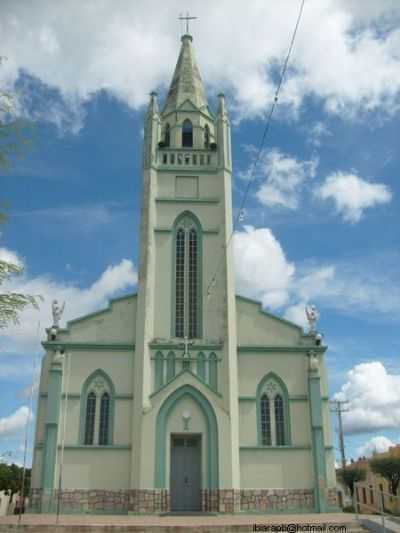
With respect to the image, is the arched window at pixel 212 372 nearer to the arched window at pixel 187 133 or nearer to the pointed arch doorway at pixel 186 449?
the pointed arch doorway at pixel 186 449

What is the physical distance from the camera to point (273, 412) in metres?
23.5

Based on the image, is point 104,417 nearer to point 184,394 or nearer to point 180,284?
point 184,394

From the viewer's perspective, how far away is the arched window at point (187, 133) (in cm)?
2842

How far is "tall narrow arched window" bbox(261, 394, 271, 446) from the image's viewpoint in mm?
23156

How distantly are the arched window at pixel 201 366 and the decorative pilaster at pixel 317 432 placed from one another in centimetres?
447

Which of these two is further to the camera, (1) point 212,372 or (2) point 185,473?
(1) point 212,372

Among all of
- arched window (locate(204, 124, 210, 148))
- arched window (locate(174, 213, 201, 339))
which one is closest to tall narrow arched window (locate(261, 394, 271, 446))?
arched window (locate(174, 213, 201, 339))

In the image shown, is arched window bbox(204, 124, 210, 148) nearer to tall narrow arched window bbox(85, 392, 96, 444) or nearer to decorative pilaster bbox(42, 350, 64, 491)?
decorative pilaster bbox(42, 350, 64, 491)

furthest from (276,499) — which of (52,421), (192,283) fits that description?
(192,283)

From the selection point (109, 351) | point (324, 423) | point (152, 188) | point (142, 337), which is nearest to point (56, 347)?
point (109, 351)

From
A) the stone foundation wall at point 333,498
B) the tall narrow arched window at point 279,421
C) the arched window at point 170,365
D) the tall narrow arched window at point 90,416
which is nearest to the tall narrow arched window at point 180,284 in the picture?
the arched window at point 170,365

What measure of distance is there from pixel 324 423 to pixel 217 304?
6.63m

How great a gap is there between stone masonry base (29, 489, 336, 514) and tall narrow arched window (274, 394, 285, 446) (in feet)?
6.46

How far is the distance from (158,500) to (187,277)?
928 cm
